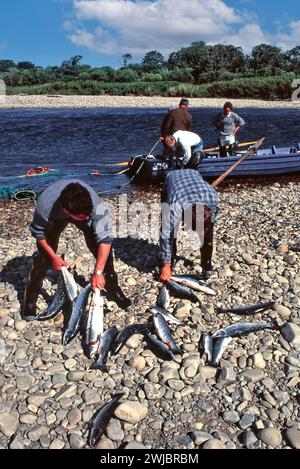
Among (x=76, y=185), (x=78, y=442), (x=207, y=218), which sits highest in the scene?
(x=76, y=185)

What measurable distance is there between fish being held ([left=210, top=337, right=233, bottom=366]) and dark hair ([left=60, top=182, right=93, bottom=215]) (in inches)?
86.0

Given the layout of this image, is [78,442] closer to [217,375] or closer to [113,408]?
[113,408]

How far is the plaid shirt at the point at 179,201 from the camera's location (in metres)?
5.55

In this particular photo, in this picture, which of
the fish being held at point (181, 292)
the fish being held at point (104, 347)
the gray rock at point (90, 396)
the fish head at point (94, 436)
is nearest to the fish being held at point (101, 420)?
the fish head at point (94, 436)

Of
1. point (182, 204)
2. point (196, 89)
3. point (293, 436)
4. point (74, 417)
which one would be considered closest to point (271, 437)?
point (293, 436)

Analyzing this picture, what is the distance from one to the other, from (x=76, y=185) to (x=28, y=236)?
4.65 m

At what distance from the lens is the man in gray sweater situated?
4543 millimetres

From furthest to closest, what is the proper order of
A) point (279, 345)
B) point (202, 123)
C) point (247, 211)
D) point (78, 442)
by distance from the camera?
point (202, 123) → point (247, 211) → point (279, 345) → point (78, 442)

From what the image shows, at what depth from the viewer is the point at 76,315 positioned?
206 inches

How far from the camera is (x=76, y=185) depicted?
457 cm

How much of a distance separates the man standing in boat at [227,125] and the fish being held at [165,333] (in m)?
9.53

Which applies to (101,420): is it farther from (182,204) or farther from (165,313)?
(182,204)

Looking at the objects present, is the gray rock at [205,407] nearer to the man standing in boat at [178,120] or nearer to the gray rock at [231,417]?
the gray rock at [231,417]

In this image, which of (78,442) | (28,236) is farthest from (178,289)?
(28,236)
